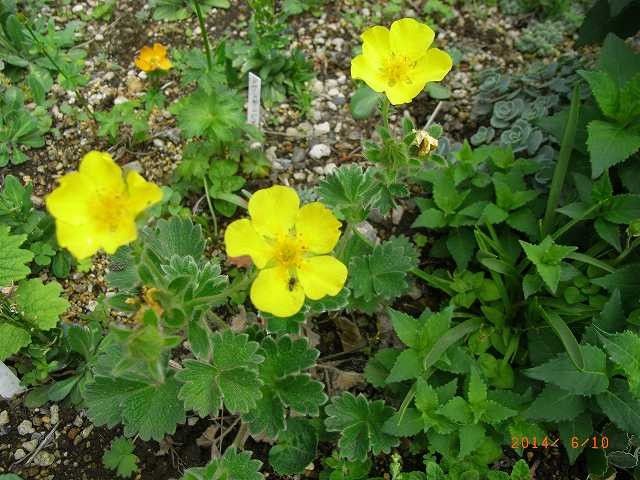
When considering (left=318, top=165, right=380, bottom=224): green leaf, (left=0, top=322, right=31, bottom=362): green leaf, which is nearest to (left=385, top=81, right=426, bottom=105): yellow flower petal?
(left=318, top=165, right=380, bottom=224): green leaf

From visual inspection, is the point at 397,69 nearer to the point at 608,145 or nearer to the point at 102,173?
the point at 608,145

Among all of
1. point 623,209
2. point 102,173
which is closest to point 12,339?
point 102,173

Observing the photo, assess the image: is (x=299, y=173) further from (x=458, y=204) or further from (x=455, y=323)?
(x=455, y=323)

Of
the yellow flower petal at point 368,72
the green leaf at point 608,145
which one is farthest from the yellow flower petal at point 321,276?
the green leaf at point 608,145

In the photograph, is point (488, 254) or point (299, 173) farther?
point (299, 173)

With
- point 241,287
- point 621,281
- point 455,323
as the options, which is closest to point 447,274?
point 455,323

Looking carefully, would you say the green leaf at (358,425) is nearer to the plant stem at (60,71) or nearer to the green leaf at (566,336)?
the green leaf at (566,336)
